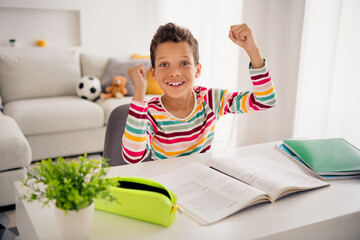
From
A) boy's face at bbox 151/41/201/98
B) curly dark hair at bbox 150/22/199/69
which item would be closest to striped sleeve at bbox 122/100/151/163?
boy's face at bbox 151/41/201/98

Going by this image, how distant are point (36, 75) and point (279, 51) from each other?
2.21m

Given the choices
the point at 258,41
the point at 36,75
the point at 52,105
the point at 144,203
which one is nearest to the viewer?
the point at 144,203

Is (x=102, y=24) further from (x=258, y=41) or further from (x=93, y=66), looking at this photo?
(x=258, y=41)

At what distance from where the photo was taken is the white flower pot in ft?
1.89

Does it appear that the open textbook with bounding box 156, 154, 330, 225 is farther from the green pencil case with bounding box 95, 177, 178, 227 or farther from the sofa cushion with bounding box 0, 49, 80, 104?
the sofa cushion with bounding box 0, 49, 80, 104

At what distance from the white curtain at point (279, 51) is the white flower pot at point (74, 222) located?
207 centimetres

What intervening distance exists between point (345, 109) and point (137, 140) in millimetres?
1445

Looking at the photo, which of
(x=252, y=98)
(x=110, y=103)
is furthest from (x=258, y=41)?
(x=252, y=98)

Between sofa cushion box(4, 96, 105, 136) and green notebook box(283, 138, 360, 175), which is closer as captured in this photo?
Answer: green notebook box(283, 138, 360, 175)

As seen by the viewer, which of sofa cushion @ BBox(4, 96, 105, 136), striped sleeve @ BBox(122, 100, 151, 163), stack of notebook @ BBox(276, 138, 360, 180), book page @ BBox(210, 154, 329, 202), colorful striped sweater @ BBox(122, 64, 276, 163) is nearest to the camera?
book page @ BBox(210, 154, 329, 202)

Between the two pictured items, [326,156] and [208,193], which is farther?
[326,156]

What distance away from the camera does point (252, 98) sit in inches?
47.9

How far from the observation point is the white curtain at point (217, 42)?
10.0 ft

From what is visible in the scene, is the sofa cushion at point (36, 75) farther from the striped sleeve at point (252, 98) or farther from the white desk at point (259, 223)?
the white desk at point (259, 223)
